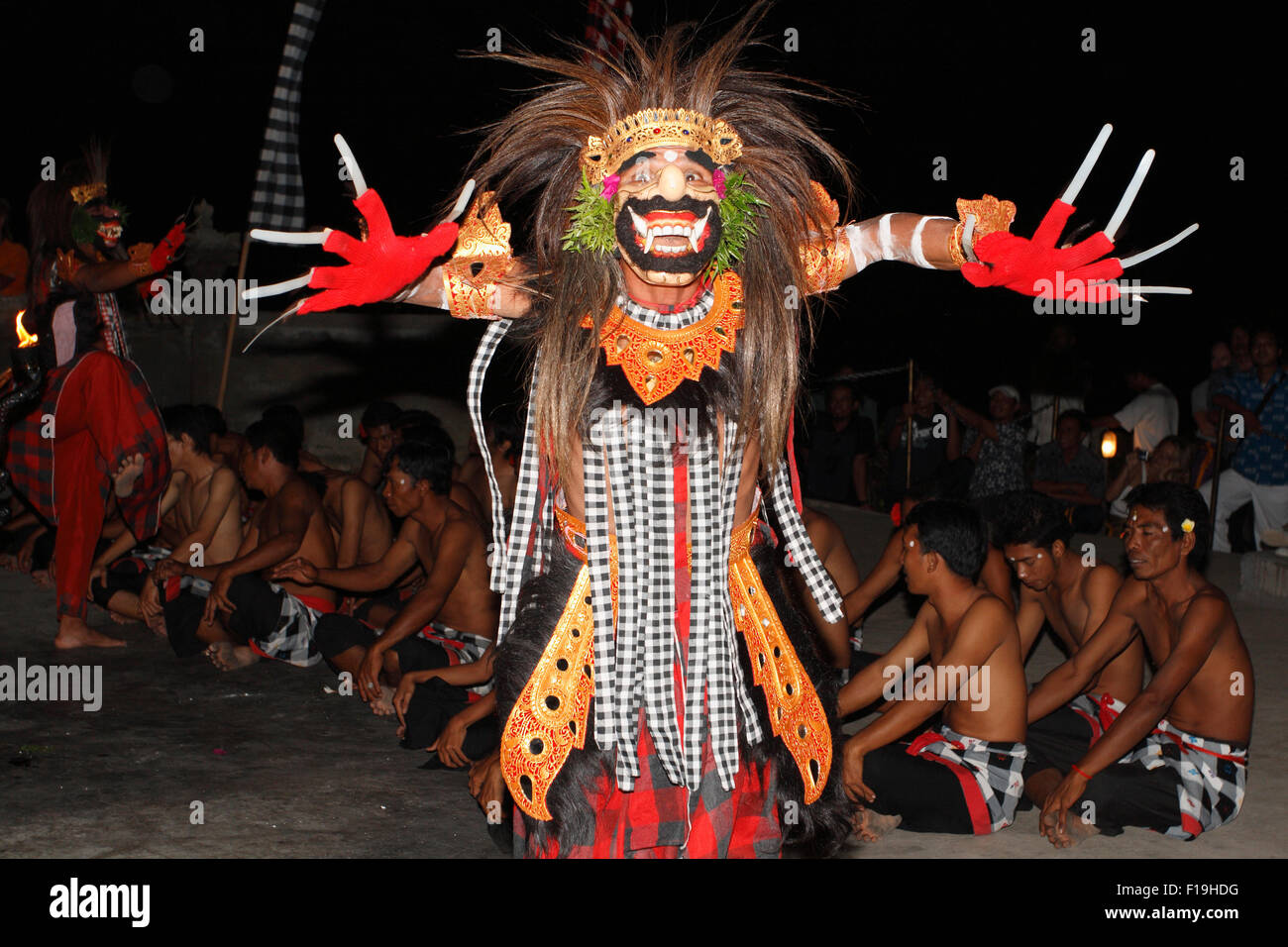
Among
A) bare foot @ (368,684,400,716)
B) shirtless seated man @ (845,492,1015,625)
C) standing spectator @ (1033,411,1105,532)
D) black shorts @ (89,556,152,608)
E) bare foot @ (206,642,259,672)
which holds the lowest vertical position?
bare foot @ (368,684,400,716)

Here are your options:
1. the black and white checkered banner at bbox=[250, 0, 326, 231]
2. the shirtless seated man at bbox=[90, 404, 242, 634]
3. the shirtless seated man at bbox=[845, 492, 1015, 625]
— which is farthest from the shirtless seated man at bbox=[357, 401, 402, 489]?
the shirtless seated man at bbox=[845, 492, 1015, 625]

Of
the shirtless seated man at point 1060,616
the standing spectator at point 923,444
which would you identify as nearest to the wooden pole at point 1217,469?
the standing spectator at point 923,444

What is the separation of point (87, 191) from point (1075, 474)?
5771mm

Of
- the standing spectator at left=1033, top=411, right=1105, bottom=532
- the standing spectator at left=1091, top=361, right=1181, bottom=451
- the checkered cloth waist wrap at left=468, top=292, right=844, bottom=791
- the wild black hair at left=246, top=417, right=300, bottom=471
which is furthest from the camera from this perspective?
the standing spectator at left=1091, top=361, right=1181, bottom=451

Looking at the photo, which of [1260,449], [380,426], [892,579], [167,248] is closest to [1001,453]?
[1260,449]

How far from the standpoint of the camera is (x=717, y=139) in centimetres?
288

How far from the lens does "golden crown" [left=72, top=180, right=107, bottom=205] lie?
5.52 meters

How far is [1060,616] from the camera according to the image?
4.62 meters

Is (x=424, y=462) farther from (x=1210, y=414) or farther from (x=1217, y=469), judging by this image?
(x=1210, y=414)

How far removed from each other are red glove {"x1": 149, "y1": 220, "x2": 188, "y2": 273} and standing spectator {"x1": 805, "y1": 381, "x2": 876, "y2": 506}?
17.9 feet

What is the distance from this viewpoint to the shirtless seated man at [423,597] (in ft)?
16.3

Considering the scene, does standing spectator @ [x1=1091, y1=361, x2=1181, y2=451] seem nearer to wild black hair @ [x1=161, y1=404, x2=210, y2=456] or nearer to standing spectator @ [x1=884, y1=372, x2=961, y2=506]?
standing spectator @ [x1=884, y1=372, x2=961, y2=506]

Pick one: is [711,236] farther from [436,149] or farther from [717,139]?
[436,149]

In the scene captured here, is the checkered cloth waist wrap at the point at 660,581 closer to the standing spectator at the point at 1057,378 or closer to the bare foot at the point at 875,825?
the bare foot at the point at 875,825
